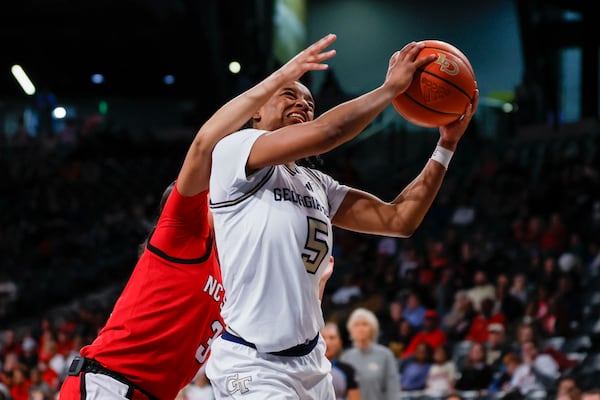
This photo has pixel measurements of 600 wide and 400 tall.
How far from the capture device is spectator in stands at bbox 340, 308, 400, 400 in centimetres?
→ 725

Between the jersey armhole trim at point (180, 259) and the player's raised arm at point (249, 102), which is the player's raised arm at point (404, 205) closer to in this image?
the jersey armhole trim at point (180, 259)

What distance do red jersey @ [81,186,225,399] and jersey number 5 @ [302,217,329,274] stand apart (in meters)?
0.64

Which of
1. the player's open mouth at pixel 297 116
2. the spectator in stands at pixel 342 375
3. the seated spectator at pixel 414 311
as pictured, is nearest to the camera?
the player's open mouth at pixel 297 116

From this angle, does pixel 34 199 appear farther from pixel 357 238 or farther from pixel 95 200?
pixel 357 238

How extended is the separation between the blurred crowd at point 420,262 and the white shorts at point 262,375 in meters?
4.95

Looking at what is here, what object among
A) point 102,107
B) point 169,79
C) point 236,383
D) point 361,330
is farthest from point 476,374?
point 102,107

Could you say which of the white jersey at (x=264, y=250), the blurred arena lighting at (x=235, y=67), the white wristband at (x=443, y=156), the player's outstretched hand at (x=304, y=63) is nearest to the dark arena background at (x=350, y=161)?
the blurred arena lighting at (x=235, y=67)

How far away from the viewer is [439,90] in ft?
11.3

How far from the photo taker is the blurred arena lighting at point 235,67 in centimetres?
2000

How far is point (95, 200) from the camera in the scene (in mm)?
18594

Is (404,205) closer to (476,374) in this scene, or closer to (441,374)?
(476,374)

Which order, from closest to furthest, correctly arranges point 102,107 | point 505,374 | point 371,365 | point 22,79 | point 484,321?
point 371,365, point 505,374, point 484,321, point 22,79, point 102,107

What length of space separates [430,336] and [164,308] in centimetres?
693

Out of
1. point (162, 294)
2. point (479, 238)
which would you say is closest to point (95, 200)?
point (479, 238)
